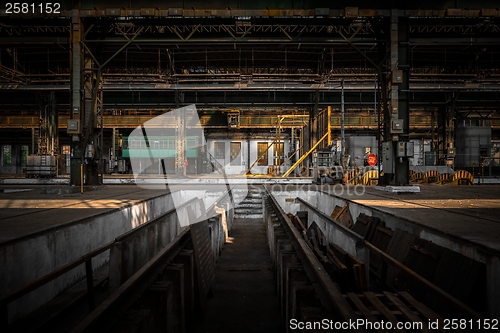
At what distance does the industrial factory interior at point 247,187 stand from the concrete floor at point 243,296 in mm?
37

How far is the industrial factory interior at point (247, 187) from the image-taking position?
10.7 ft

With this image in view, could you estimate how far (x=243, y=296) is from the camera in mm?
4797

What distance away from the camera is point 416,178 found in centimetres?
1789

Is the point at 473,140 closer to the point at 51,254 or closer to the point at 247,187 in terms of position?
the point at 247,187

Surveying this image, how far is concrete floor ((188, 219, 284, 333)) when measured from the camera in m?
3.85

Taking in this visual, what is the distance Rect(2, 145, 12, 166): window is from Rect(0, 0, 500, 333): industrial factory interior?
0.65 ft

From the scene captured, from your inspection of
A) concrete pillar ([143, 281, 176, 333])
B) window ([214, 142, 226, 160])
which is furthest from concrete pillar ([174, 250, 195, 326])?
window ([214, 142, 226, 160])

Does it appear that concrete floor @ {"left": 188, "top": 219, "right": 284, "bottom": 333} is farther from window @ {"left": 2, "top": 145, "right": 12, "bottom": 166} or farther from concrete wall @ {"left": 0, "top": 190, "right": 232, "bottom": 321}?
window @ {"left": 2, "top": 145, "right": 12, "bottom": 166}

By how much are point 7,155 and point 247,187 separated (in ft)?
92.1

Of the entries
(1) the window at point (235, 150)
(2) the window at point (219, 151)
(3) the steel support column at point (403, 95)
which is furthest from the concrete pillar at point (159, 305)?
(2) the window at point (219, 151)

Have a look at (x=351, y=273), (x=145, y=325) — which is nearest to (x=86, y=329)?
(x=145, y=325)

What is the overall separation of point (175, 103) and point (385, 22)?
44.1 feet

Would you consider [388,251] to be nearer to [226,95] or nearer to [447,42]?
[447,42]

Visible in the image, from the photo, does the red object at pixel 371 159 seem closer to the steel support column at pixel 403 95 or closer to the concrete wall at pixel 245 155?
the steel support column at pixel 403 95
